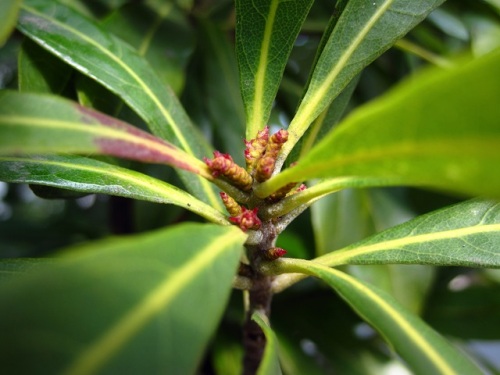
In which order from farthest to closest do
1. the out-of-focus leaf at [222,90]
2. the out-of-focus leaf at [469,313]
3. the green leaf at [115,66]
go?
the out-of-focus leaf at [469,313]
the out-of-focus leaf at [222,90]
the green leaf at [115,66]

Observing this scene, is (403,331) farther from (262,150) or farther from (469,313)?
(469,313)

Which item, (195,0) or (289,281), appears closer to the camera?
(289,281)

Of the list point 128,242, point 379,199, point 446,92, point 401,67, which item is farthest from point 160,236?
point 401,67

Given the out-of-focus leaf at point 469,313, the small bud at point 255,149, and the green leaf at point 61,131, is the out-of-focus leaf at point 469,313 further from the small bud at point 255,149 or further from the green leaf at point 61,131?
the green leaf at point 61,131

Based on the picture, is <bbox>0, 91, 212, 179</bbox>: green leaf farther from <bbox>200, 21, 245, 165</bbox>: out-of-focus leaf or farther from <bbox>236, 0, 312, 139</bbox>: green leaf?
<bbox>200, 21, 245, 165</bbox>: out-of-focus leaf

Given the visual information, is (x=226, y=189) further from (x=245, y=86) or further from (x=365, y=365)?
(x=365, y=365)

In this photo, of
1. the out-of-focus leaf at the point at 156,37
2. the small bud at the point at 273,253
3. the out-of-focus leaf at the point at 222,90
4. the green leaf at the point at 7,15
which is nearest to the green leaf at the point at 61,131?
the green leaf at the point at 7,15

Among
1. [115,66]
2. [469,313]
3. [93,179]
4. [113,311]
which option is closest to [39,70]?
[115,66]
